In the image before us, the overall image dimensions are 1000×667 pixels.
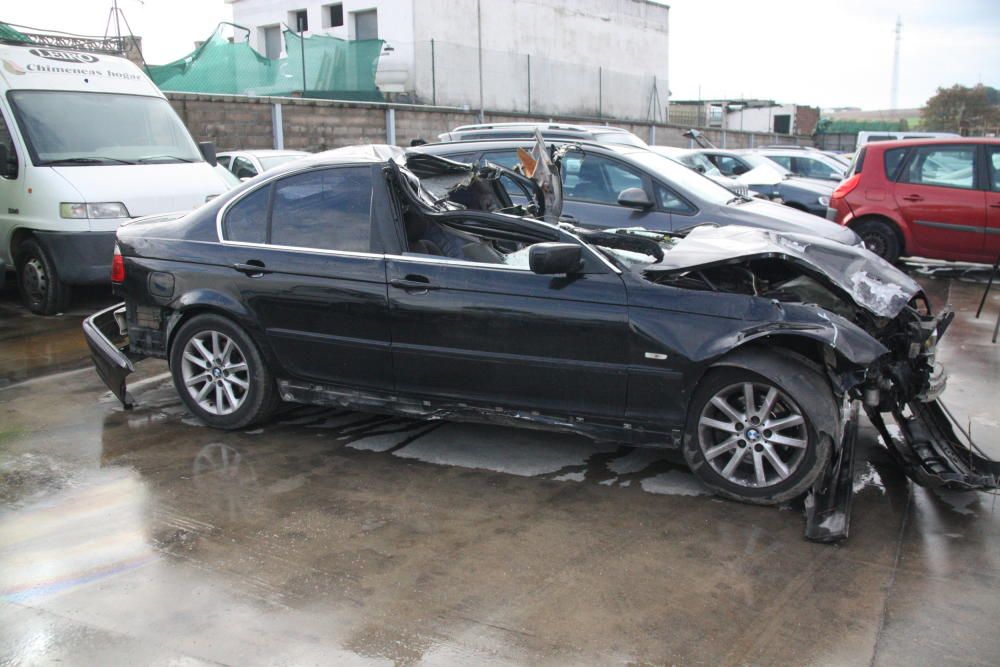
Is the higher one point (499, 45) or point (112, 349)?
point (499, 45)

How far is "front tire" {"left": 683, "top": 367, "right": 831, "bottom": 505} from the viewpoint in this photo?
4.33 metres

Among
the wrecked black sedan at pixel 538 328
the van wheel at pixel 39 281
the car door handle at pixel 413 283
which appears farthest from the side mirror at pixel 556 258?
the van wheel at pixel 39 281

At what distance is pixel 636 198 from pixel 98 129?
5663mm

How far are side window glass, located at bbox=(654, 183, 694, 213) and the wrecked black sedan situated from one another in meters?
2.28

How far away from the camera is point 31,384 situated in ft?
21.9

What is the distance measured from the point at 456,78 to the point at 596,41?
12.3 metres

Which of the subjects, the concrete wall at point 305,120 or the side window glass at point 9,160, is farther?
the concrete wall at point 305,120

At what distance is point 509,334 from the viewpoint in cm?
482

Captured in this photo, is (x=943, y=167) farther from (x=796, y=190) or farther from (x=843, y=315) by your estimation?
(x=843, y=315)

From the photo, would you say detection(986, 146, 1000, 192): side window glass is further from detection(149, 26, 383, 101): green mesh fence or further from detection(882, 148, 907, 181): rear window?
detection(149, 26, 383, 101): green mesh fence

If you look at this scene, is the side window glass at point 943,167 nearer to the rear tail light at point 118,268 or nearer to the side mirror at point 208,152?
the side mirror at point 208,152

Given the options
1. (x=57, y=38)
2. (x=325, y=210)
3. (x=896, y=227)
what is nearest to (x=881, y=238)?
(x=896, y=227)

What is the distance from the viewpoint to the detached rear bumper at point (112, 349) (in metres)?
5.70

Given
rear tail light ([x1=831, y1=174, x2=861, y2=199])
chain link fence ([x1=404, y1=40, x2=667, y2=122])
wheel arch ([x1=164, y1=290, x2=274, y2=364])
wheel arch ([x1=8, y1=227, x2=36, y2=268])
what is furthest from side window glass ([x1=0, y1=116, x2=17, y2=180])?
chain link fence ([x1=404, y1=40, x2=667, y2=122])
